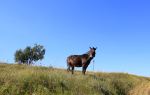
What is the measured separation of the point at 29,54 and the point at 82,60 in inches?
2000

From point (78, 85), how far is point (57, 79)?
128 cm

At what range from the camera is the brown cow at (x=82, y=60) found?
28188mm

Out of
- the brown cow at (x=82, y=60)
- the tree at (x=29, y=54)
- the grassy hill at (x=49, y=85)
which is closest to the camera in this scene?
the grassy hill at (x=49, y=85)

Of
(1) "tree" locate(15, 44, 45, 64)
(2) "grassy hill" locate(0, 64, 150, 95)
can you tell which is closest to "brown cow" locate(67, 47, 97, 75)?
(2) "grassy hill" locate(0, 64, 150, 95)

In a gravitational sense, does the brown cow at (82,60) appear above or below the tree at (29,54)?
below

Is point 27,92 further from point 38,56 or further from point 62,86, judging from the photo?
Answer: point 38,56

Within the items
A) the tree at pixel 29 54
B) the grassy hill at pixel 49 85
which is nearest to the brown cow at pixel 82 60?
the grassy hill at pixel 49 85

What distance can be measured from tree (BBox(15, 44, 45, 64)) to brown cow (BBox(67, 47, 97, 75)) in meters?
46.6

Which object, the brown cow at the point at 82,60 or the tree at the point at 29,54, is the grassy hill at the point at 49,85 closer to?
the brown cow at the point at 82,60

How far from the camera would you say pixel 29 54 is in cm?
7831

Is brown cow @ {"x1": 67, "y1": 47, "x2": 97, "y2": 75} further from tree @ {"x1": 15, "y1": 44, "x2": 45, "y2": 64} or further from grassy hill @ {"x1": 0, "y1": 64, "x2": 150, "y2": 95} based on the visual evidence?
tree @ {"x1": 15, "y1": 44, "x2": 45, "y2": 64}

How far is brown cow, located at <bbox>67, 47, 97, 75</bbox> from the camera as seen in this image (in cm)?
2819

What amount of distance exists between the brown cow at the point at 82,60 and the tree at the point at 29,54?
1835 inches

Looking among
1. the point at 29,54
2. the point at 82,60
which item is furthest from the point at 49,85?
the point at 29,54
